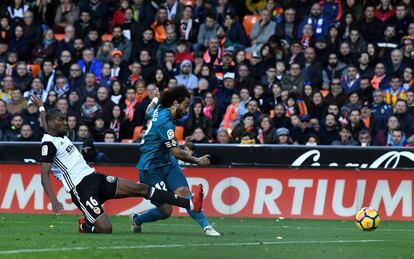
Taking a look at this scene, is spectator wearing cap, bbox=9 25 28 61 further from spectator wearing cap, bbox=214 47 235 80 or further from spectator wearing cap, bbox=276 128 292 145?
spectator wearing cap, bbox=276 128 292 145

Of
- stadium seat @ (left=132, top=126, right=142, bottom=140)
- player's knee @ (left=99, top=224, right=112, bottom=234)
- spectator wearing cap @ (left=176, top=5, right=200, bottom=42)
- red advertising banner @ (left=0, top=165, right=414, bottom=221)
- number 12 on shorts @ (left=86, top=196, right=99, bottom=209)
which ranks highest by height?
spectator wearing cap @ (left=176, top=5, right=200, bottom=42)

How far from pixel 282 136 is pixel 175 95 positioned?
22.7ft

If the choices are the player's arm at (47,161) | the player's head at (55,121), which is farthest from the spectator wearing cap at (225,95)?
the player's arm at (47,161)

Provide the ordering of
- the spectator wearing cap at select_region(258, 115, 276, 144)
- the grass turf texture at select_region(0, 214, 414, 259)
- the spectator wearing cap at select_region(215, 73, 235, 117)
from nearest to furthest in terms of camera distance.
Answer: the grass turf texture at select_region(0, 214, 414, 259) → the spectator wearing cap at select_region(258, 115, 276, 144) → the spectator wearing cap at select_region(215, 73, 235, 117)

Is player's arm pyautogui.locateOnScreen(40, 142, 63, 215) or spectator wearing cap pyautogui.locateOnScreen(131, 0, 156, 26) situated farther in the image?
spectator wearing cap pyautogui.locateOnScreen(131, 0, 156, 26)

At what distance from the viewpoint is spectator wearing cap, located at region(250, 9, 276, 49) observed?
80.7 feet

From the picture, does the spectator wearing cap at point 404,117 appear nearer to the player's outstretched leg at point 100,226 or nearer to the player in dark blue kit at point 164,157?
the player in dark blue kit at point 164,157

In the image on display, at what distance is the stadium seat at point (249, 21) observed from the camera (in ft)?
84.0

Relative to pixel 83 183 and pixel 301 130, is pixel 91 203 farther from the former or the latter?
pixel 301 130

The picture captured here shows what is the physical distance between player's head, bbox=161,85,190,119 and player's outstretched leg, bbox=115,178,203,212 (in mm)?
978

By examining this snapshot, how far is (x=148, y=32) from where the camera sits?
25016mm

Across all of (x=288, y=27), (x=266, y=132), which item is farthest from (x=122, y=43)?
(x=266, y=132)

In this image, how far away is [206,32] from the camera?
82.4ft

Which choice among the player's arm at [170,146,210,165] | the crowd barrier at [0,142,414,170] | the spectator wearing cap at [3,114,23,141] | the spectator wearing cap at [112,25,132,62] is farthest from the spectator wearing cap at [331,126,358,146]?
the player's arm at [170,146,210,165]
